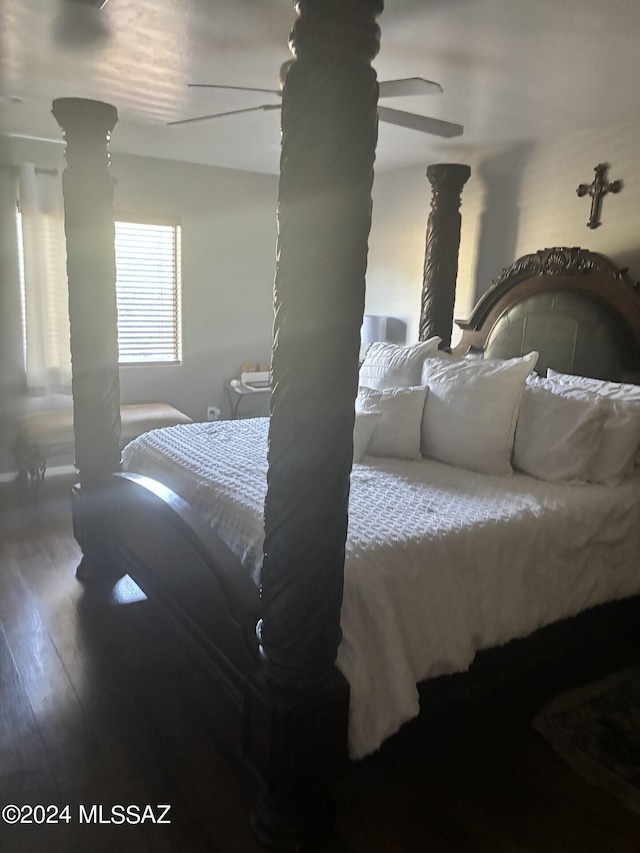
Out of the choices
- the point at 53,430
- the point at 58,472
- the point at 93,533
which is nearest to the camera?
the point at 93,533

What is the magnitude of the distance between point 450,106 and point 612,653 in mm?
2608

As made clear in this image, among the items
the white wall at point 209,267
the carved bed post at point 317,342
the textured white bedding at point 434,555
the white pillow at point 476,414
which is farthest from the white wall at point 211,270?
the carved bed post at point 317,342

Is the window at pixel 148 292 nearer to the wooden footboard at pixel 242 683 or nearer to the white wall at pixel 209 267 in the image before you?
the white wall at pixel 209 267

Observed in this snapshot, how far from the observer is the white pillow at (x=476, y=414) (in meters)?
2.73

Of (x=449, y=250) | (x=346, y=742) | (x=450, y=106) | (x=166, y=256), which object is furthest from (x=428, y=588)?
(x=166, y=256)

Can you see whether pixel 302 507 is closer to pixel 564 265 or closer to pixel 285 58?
pixel 285 58

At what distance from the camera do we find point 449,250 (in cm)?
406

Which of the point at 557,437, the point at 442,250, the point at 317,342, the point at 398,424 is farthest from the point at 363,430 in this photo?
the point at 442,250

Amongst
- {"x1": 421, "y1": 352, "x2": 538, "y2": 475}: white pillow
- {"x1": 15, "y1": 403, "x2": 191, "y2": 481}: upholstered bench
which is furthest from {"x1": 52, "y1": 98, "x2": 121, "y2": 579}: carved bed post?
{"x1": 421, "y1": 352, "x2": 538, "y2": 475}: white pillow

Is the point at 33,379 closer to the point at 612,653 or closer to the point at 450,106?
the point at 450,106

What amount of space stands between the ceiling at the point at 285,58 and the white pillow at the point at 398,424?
1.39m

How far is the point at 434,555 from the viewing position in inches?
77.0

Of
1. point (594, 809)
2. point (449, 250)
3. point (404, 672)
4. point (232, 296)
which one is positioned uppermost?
point (449, 250)

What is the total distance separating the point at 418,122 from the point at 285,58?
62 cm
